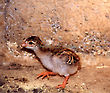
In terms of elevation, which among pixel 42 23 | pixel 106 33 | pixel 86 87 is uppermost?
pixel 42 23

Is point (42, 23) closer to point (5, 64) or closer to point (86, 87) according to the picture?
point (5, 64)

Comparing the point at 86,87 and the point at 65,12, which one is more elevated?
the point at 65,12

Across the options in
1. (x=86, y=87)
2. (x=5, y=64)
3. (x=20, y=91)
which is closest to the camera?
(x=20, y=91)

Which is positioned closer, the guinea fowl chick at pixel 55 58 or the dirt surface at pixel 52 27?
the guinea fowl chick at pixel 55 58

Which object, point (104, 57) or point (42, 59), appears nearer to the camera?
point (42, 59)

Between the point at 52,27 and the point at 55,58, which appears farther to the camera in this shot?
the point at 52,27

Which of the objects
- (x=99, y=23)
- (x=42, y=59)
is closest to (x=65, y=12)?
(x=99, y=23)

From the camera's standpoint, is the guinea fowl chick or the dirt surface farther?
the dirt surface

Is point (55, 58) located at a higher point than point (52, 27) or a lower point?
lower
